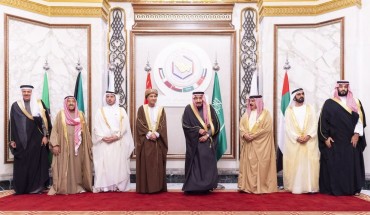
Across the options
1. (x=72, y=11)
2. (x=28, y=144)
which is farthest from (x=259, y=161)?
(x=72, y=11)

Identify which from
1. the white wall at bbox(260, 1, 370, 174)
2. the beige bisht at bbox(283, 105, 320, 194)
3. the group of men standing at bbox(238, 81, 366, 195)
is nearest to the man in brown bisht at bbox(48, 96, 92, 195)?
the group of men standing at bbox(238, 81, 366, 195)

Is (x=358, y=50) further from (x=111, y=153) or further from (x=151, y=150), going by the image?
(x=111, y=153)

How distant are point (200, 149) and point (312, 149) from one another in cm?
160

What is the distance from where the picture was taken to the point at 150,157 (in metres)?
6.21

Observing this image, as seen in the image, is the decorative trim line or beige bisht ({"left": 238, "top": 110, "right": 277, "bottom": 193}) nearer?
beige bisht ({"left": 238, "top": 110, "right": 277, "bottom": 193})

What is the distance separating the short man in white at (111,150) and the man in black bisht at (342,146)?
282cm

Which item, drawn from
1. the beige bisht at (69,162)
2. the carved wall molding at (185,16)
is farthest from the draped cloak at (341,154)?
the beige bisht at (69,162)

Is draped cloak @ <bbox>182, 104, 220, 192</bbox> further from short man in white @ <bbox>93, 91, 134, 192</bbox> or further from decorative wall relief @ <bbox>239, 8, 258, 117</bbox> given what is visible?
decorative wall relief @ <bbox>239, 8, 258, 117</bbox>

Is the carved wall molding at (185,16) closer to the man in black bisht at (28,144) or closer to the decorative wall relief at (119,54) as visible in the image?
the decorative wall relief at (119,54)

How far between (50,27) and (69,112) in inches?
70.5

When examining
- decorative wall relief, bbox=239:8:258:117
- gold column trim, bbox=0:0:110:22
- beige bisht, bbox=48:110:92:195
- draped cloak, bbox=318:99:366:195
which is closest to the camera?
draped cloak, bbox=318:99:366:195

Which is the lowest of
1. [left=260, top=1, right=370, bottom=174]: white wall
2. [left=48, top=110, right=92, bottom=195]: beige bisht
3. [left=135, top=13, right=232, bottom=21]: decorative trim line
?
[left=48, top=110, right=92, bottom=195]: beige bisht

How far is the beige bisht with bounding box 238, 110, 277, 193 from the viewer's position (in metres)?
6.16

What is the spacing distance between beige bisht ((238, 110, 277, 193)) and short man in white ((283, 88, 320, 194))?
0.24m
